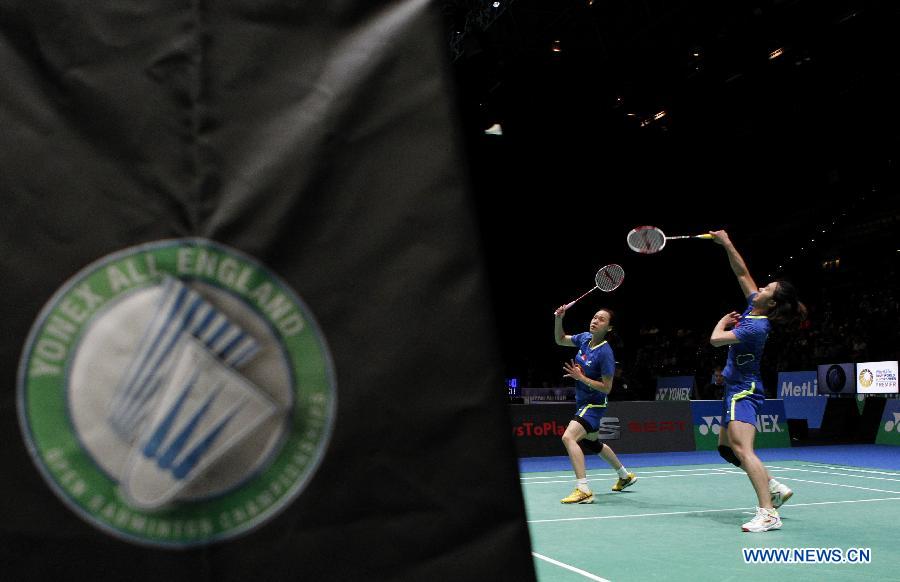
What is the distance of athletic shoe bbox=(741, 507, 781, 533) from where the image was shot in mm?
5250

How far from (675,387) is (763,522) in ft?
48.7

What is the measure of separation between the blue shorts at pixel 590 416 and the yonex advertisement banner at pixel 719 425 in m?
5.93

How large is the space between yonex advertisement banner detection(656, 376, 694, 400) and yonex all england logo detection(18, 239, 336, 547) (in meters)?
19.0

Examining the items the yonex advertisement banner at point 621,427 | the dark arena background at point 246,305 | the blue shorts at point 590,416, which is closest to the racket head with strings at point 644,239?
the blue shorts at point 590,416

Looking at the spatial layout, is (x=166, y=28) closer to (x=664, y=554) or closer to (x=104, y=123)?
(x=104, y=123)

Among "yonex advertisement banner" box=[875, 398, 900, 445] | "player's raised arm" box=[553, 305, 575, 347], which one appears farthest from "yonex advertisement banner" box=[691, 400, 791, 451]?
"player's raised arm" box=[553, 305, 575, 347]

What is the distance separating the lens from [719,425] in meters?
13.1

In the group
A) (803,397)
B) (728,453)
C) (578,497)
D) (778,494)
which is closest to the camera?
(778,494)

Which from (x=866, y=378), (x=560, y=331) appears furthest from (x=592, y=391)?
(x=866, y=378)

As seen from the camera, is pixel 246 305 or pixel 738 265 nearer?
pixel 246 305

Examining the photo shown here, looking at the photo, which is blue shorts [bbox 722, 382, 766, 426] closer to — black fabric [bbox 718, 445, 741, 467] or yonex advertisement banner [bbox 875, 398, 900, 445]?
black fabric [bbox 718, 445, 741, 467]

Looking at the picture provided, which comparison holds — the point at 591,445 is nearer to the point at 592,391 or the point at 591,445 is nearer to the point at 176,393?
the point at 592,391

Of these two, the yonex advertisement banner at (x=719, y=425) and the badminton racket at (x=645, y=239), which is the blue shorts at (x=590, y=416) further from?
the yonex advertisement banner at (x=719, y=425)

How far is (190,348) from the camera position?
0.76 m
